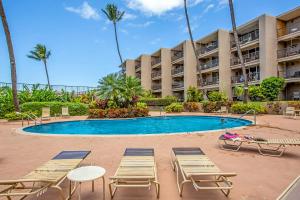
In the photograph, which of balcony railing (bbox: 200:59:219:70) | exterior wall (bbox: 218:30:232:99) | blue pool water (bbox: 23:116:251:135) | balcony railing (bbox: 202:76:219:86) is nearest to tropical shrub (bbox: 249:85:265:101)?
blue pool water (bbox: 23:116:251:135)

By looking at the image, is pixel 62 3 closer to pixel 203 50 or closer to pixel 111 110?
pixel 111 110

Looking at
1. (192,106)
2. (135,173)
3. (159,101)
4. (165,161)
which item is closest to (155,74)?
(159,101)

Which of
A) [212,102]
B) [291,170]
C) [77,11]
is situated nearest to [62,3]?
[77,11]

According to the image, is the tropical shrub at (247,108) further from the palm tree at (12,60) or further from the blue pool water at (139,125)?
the palm tree at (12,60)

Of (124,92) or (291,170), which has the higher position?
(124,92)

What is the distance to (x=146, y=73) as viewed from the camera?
47219 mm

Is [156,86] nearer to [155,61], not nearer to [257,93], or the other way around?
[155,61]

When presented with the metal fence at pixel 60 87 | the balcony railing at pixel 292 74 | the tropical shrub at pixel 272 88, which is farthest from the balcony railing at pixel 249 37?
the metal fence at pixel 60 87

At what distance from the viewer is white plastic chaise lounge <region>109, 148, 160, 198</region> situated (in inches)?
141

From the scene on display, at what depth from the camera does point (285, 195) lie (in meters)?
1.85

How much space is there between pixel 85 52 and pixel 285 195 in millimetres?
36322

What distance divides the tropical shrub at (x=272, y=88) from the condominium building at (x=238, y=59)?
262 centimetres

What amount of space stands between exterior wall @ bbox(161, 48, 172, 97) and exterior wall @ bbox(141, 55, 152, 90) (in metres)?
5.86

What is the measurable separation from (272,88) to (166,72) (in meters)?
22.9
